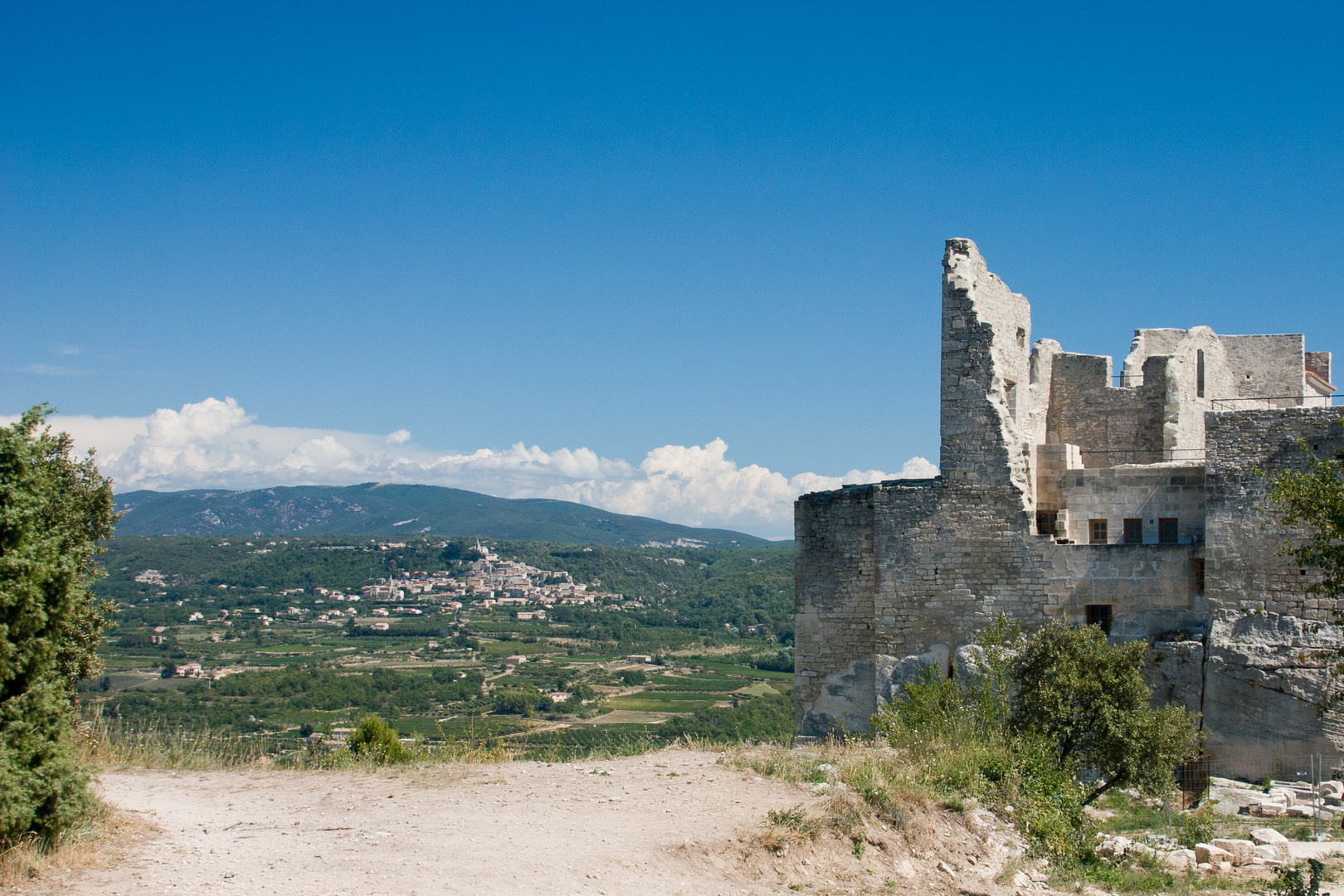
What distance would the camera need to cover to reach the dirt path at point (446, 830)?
8.91m

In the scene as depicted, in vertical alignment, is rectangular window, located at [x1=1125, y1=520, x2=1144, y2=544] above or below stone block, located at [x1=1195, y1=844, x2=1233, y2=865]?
above

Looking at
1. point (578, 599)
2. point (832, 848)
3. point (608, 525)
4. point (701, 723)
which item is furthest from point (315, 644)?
point (608, 525)

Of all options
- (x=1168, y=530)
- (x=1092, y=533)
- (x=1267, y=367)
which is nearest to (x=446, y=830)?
(x=1092, y=533)

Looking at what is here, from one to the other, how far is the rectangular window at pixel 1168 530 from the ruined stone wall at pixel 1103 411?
8.33ft

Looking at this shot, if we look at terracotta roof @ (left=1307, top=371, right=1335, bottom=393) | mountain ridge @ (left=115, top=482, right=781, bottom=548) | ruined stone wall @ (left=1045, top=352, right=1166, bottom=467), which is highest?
terracotta roof @ (left=1307, top=371, right=1335, bottom=393)

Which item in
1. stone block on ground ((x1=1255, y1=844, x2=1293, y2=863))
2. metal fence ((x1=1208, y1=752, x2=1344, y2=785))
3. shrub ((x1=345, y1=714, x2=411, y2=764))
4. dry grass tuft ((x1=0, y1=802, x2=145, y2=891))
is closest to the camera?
dry grass tuft ((x1=0, y1=802, x2=145, y2=891))

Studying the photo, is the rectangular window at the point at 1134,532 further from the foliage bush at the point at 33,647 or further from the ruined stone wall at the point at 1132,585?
the foliage bush at the point at 33,647

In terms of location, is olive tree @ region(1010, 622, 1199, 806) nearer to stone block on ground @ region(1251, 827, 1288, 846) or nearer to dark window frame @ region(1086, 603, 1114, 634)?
stone block on ground @ region(1251, 827, 1288, 846)

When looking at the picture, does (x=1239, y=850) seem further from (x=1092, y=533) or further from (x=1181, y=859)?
(x=1092, y=533)

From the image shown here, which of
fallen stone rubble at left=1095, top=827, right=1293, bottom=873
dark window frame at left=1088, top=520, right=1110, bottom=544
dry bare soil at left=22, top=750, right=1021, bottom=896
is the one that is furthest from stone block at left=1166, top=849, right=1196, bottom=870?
dark window frame at left=1088, top=520, right=1110, bottom=544

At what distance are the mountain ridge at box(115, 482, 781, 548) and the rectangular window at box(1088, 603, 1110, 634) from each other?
149728 mm

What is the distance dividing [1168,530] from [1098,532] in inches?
47.3

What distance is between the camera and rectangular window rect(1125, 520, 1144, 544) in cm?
1873

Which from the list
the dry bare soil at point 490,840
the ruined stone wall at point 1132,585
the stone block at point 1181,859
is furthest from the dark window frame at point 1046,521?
the dry bare soil at point 490,840
